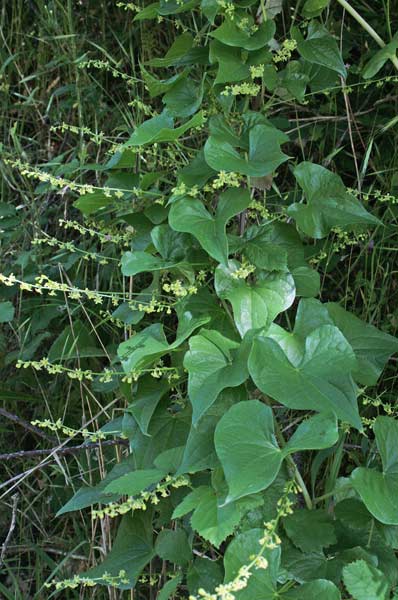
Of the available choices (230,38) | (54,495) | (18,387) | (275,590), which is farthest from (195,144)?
(275,590)

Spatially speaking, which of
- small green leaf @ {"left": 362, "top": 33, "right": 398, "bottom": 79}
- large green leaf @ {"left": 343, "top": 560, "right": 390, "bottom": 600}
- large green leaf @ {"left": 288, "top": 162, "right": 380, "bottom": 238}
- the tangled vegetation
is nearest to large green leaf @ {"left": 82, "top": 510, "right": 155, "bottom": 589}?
the tangled vegetation

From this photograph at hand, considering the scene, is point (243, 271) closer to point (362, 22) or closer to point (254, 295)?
point (254, 295)

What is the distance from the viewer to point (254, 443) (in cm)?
82

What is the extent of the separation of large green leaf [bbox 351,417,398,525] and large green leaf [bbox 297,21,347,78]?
500 millimetres

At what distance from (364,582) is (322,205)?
1.56 feet

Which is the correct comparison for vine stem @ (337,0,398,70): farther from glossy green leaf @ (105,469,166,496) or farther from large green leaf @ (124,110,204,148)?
glossy green leaf @ (105,469,166,496)

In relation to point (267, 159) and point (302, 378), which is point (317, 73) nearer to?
point (267, 159)

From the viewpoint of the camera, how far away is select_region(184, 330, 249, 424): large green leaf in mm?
854

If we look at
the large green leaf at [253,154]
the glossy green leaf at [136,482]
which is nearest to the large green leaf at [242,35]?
the large green leaf at [253,154]

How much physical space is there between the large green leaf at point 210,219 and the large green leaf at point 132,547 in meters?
0.44

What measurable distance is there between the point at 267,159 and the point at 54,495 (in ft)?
3.15

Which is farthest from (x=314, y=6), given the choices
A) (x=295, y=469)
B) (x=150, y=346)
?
(x=295, y=469)

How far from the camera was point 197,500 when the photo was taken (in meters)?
0.88

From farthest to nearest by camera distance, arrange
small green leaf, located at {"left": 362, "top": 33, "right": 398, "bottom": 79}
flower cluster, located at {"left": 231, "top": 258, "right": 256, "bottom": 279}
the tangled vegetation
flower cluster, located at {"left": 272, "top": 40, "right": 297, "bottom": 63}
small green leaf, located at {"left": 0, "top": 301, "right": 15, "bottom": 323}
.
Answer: small green leaf, located at {"left": 0, "top": 301, "right": 15, "bottom": 323} < small green leaf, located at {"left": 362, "top": 33, "right": 398, "bottom": 79} < flower cluster, located at {"left": 272, "top": 40, "right": 297, "bottom": 63} < flower cluster, located at {"left": 231, "top": 258, "right": 256, "bottom": 279} < the tangled vegetation
